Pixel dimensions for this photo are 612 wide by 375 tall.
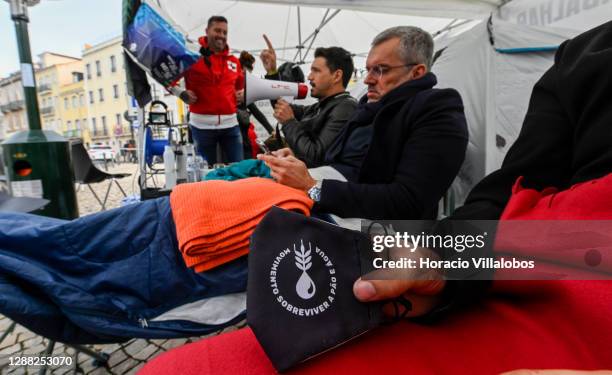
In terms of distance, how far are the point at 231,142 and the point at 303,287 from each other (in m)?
3.17

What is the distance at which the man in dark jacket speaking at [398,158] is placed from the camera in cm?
124

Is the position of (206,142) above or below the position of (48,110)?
below

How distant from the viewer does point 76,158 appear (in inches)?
163

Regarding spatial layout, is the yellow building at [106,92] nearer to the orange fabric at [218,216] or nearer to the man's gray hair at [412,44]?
the man's gray hair at [412,44]

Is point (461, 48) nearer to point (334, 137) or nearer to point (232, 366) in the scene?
point (334, 137)

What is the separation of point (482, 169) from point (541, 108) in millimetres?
2692

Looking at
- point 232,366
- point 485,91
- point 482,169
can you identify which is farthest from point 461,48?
point 232,366

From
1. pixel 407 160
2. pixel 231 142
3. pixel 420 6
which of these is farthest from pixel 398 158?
pixel 420 6

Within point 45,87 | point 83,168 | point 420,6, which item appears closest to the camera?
point 420,6

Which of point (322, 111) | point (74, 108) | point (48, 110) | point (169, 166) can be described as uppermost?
point (48, 110)

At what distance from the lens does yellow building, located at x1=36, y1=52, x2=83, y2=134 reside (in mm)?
42500

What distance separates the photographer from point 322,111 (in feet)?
6.56

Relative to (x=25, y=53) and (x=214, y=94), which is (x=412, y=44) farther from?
(x=25, y=53)

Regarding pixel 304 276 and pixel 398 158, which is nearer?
pixel 304 276
